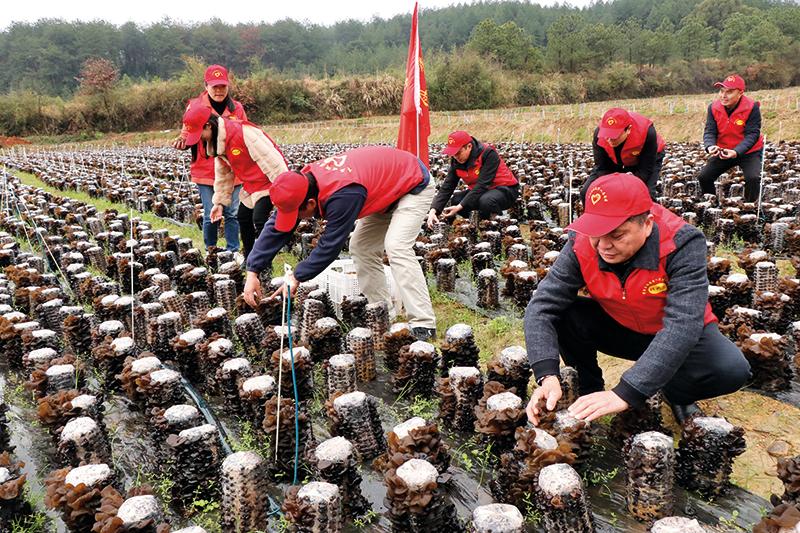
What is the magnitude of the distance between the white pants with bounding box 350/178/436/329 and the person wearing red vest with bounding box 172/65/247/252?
204 cm

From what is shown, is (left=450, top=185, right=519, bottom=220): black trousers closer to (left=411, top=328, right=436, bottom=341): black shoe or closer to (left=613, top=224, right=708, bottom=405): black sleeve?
(left=411, top=328, right=436, bottom=341): black shoe

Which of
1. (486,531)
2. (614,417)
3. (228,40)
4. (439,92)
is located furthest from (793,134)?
(228,40)

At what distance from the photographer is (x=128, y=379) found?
322 centimetres

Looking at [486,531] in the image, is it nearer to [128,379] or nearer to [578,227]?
[578,227]

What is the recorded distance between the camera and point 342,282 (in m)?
4.77

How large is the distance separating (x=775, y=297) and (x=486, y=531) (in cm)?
314

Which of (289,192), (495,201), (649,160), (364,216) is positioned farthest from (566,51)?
(289,192)

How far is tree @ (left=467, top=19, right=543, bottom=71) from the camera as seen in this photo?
2208 inches

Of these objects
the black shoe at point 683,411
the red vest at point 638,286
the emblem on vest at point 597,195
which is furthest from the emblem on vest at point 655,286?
the black shoe at point 683,411

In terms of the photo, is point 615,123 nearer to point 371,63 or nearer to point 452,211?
point 452,211

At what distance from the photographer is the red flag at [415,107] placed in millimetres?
8844

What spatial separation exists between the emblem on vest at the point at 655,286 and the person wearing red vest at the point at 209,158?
4.18 metres

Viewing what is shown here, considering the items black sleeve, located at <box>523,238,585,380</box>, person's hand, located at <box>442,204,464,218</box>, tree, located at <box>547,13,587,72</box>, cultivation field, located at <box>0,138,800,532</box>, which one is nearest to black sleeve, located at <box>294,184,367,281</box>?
cultivation field, located at <box>0,138,800,532</box>

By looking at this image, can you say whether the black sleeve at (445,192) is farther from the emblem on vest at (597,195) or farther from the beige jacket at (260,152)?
the emblem on vest at (597,195)
